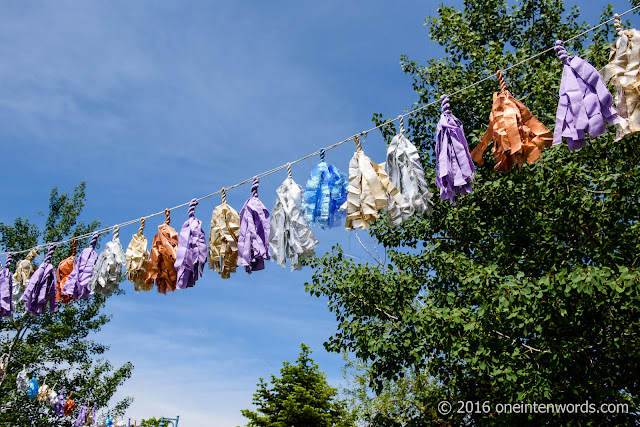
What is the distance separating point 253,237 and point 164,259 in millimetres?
1306

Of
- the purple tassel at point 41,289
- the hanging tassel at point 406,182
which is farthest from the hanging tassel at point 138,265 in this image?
the hanging tassel at point 406,182

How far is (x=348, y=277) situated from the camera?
28.6ft

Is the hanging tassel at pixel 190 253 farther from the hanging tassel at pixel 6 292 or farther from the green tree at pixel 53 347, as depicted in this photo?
the green tree at pixel 53 347

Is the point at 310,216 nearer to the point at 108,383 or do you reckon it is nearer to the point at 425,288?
the point at 425,288

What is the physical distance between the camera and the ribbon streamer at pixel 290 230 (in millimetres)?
4574

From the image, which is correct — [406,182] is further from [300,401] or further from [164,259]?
[300,401]

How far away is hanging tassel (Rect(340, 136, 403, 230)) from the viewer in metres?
4.22

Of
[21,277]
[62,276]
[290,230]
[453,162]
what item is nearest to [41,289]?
[62,276]

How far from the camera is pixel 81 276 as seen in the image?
632 cm

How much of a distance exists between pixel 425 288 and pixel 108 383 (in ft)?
49.0

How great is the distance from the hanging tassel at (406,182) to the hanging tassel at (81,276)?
406cm

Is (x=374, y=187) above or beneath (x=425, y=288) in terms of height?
beneath

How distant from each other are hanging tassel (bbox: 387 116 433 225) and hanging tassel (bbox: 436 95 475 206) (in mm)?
255

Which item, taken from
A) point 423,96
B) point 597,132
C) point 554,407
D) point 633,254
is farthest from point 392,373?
point 597,132
